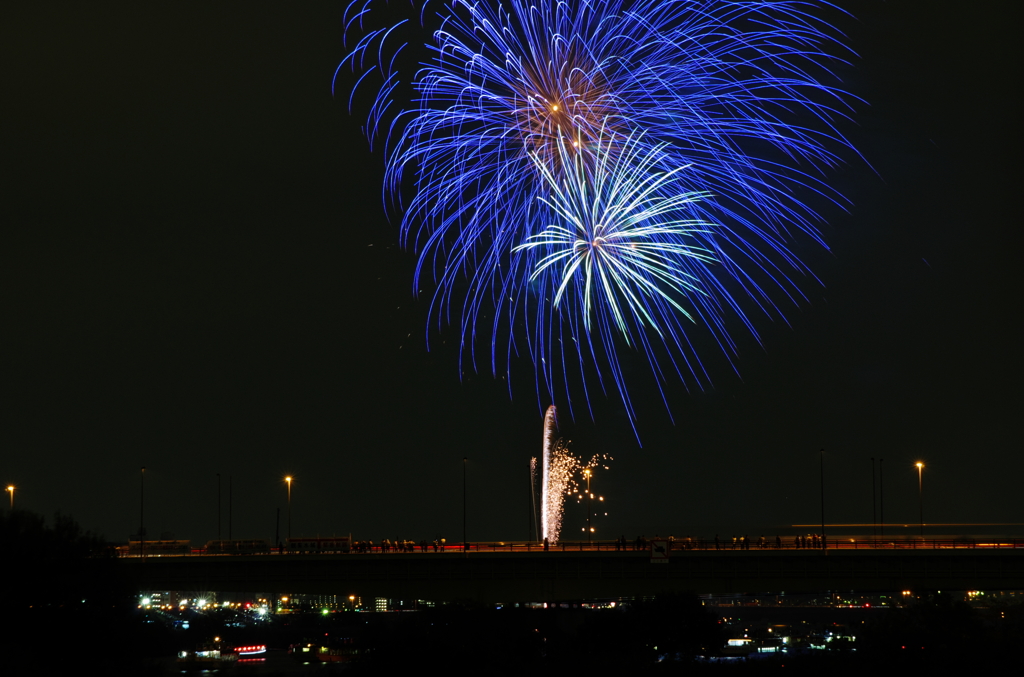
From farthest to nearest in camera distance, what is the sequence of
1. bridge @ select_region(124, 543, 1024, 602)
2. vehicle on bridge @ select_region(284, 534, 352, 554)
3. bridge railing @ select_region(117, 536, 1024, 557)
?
vehicle on bridge @ select_region(284, 534, 352, 554) → bridge railing @ select_region(117, 536, 1024, 557) → bridge @ select_region(124, 543, 1024, 602)

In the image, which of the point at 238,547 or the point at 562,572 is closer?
the point at 562,572

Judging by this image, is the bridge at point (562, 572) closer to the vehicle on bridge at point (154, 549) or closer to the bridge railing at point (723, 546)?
the bridge railing at point (723, 546)

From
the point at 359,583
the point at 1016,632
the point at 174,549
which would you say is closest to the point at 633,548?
the point at 359,583

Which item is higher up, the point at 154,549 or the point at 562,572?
the point at 154,549

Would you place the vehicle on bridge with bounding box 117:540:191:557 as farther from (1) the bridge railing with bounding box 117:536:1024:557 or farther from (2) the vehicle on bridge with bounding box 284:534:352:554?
(2) the vehicle on bridge with bounding box 284:534:352:554

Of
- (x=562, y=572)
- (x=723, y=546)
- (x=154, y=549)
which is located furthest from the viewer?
(x=154, y=549)

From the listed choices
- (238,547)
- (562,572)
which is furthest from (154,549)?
(562,572)

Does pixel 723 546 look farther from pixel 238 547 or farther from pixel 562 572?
pixel 238 547

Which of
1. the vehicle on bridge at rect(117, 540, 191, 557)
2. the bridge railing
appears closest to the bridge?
the bridge railing

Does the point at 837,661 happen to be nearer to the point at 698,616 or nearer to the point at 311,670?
the point at 698,616
